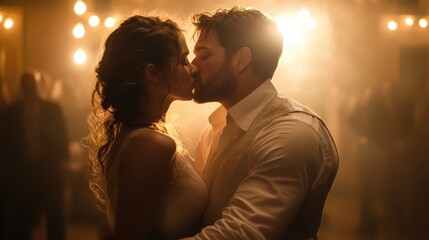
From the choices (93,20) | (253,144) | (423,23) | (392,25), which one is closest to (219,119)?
(253,144)

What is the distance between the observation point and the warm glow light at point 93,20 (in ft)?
5.89

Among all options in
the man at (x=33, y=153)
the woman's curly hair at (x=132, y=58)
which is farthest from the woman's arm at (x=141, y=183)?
the man at (x=33, y=153)

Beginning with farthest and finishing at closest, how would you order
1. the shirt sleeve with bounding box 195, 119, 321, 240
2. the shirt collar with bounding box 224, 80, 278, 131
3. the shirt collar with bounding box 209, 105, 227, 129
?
1. the shirt collar with bounding box 209, 105, 227, 129
2. the shirt collar with bounding box 224, 80, 278, 131
3. the shirt sleeve with bounding box 195, 119, 321, 240

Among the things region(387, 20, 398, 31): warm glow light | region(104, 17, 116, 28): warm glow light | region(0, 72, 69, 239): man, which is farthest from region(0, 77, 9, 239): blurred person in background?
region(387, 20, 398, 31): warm glow light

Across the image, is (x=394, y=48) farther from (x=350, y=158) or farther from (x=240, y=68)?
(x=240, y=68)

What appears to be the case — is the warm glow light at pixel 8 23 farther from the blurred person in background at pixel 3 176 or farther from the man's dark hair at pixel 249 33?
the man's dark hair at pixel 249 33

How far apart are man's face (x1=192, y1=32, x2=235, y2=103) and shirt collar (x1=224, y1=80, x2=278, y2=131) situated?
0.08 meters

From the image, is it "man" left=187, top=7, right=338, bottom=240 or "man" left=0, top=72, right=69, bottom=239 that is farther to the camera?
"man" left=0, top=72, right=69, bottom=239

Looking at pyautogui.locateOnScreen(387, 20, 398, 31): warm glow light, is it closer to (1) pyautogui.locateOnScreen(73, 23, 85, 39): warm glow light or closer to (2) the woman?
(2) the woman

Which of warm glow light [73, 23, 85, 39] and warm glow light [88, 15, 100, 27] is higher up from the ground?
warm glow light [88, 15, 100, 27]

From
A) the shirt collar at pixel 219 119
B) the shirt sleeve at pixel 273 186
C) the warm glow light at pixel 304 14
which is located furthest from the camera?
the warm glow light at pixel 304 14

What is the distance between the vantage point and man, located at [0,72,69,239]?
1.80 m

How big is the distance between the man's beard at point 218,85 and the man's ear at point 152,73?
210 millimetres

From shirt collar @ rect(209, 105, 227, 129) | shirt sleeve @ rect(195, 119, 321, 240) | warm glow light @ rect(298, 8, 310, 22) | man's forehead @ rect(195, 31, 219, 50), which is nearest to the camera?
shirt sleeve @ rect(195, 119, 321, 240)
